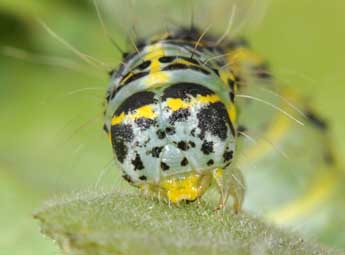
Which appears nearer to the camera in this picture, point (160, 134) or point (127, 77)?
point (160, 134)

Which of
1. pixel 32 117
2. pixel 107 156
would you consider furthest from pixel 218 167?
pixel 32 117

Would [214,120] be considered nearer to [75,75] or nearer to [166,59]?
[166,59]

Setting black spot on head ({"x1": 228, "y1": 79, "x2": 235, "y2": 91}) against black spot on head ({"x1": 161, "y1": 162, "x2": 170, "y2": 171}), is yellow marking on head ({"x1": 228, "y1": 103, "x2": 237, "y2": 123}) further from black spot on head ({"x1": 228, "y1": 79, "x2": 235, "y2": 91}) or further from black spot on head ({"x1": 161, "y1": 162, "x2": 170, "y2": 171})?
black spot on head ({"x1": 161, "y1": 162, "x2": 170, "y2": 171})

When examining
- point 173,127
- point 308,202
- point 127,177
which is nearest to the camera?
point 173,127

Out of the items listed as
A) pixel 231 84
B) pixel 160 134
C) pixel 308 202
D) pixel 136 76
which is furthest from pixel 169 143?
pixel 308 202

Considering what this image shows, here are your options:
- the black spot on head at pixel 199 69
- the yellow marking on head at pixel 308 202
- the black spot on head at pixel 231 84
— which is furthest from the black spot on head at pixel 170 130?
the yellow marking on head at pixel 308 202

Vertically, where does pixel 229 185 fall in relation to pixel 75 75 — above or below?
below

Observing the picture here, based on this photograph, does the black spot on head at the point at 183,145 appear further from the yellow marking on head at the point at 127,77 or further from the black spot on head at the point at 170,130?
the yellow marking on head at the point at 127,77
